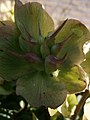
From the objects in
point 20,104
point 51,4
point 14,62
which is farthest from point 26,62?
point 51,4

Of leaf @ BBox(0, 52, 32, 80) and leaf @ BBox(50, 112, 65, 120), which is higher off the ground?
leaf @ BBox(0, 52, 32, 80)

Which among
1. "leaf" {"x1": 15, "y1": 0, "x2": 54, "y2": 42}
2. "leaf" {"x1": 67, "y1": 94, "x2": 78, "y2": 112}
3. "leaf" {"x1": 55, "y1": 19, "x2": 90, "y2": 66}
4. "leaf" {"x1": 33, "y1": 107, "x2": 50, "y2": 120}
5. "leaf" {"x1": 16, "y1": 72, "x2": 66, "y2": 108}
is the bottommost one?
"leaf" {"x1": 33, "y1": 107, "x2": 50, "y2": 120}

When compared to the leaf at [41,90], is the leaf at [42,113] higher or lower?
lower

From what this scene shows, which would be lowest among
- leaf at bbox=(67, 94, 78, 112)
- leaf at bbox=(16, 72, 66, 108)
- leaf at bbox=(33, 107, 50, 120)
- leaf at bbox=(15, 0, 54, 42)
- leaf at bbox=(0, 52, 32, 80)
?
leaf at bbox=(33, 107, 50, 120)

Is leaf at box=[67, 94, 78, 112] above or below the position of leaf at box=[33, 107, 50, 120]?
above

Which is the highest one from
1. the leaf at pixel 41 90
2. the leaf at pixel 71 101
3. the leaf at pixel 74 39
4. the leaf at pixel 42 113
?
the leaf at pixel 74 39

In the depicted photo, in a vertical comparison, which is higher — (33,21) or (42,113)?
(33,21)
